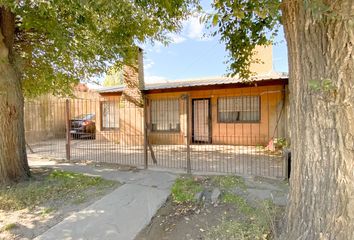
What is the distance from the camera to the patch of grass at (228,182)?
5.19 metres

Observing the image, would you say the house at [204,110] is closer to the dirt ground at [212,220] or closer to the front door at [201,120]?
the front door at [201,120]

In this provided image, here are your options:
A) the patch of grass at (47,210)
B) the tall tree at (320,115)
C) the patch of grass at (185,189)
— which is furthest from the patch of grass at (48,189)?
the tall tree at (320,115)

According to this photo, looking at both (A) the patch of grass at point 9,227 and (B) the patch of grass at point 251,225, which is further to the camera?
(A) the patch of grass at point 9,227

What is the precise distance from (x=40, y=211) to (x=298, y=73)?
4.65 meters

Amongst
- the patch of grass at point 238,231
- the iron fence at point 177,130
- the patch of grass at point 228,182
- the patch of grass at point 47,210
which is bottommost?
the patch of grass at point 47,210

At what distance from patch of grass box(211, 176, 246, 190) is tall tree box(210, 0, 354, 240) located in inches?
81.7

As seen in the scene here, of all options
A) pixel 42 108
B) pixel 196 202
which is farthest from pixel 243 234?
pixel 42 108

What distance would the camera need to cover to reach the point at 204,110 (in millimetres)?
12148

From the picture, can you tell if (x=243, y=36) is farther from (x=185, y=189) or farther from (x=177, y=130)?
(x=177, y=130)

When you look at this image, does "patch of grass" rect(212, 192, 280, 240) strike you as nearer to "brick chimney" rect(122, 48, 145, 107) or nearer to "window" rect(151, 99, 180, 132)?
"brick chimney" rect(122, 48, 145, 107)

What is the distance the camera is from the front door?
39.6ft

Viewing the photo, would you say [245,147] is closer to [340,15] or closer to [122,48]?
[122,48]

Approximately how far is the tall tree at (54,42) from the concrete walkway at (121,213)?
250 cm

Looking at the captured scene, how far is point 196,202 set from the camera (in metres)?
4.57
